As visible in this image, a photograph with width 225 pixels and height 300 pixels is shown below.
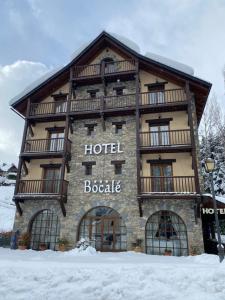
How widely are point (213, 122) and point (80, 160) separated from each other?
17440 millimetres

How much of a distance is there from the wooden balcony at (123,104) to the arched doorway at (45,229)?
7.14 m

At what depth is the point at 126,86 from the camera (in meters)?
19.0

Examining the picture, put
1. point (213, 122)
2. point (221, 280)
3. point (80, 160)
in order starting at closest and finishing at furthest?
1. point (221, 280)
2. point (80, 160)
3. point (213, 122)

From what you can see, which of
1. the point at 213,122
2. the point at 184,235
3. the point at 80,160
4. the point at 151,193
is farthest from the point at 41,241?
the point at 213,122

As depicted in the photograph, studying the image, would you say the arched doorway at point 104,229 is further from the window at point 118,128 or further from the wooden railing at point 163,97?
the wooden railing at point 163,97

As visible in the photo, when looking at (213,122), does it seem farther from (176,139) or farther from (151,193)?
(151,193)

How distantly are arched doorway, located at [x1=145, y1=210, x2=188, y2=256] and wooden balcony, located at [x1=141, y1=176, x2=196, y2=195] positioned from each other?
141 centimetres

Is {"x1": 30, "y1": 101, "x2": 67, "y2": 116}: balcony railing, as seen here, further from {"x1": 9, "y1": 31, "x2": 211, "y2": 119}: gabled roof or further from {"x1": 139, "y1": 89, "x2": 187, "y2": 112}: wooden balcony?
{"x1": 139, "y1": 89, "x2": 187, "y2": 112}: wooden balcony

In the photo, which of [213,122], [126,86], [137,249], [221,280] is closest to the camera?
[221,280]

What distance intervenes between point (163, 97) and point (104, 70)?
4946mm

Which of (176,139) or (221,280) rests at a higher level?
(176,139)

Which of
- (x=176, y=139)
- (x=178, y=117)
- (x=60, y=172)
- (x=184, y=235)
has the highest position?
(x=178, y=117)

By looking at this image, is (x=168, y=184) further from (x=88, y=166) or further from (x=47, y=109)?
(x=47, y=109)

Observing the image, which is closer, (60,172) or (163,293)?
(163,293)
